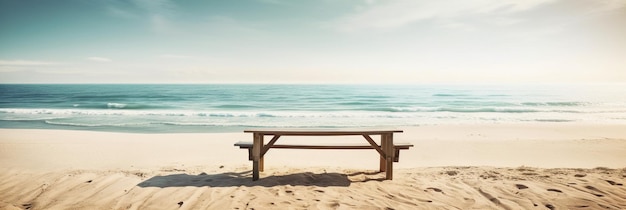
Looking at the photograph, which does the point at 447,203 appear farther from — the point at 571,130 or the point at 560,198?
the point at 571,130

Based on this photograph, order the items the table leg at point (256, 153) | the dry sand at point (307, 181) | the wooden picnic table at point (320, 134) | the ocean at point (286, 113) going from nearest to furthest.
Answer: the dry sand at point (307, 181) < the wooden picnic table at point (320, 134) < the table leg at point (256, 153) < the ocean at point (286, 113)

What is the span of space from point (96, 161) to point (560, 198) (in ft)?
30.3

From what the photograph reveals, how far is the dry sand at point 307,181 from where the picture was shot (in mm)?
3889

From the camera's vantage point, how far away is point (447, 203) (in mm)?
3914

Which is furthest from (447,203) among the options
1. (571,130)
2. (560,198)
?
(571,130)

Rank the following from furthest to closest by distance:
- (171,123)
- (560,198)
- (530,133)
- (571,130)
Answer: (171,123)
(571,130)
(530,133)
(560,198)

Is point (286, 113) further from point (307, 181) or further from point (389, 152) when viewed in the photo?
point (389, 152)

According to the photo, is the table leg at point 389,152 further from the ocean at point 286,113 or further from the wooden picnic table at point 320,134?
the ocean at point 286,113

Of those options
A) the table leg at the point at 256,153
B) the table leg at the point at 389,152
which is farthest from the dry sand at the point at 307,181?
the table leg at the point at 389,152

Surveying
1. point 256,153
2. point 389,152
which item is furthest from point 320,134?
point 389,152

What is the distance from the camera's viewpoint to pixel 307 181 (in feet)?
16.1

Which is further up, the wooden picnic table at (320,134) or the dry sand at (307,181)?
the wooden picnic table at (320,134)

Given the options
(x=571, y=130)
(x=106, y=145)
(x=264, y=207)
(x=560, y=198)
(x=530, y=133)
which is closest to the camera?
(x=264, y=207)

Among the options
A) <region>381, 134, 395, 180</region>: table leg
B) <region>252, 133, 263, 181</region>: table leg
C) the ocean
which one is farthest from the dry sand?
the ocean
